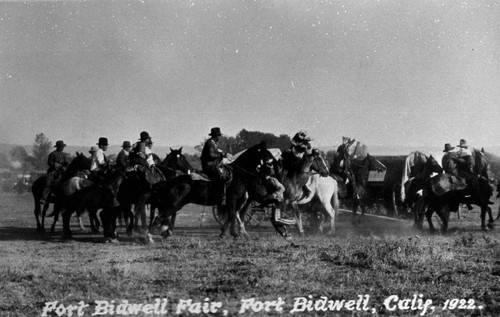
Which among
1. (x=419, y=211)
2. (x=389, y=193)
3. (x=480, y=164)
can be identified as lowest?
(x=419, y=211)

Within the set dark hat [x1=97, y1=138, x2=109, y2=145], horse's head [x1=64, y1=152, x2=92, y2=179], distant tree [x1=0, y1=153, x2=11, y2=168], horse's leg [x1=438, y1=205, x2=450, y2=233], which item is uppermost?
distant tree [x1=0, y1=153, x2=11, y2=168]

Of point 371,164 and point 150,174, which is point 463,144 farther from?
point 150,174

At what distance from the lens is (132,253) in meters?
10.8

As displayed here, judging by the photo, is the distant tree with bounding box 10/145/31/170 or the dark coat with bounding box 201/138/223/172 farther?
the distant tree with bounding box 10/145/31/170

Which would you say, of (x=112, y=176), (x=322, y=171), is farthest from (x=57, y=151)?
(x=322, y=171)

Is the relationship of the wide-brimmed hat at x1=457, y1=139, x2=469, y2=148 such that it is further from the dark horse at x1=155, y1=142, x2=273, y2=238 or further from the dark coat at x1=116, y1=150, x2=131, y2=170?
the dark coat at x1=116, y1=150, x2=131, y2=170

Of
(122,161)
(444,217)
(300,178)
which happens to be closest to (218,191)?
(300,178)

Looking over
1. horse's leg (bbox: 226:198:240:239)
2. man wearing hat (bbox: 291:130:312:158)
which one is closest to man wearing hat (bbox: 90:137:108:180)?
horse's leg (bbox: 226:198:240:239)

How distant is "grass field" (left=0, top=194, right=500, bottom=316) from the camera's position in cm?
625

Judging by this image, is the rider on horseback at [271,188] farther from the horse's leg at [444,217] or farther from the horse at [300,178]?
the horse's leg at [444,217]

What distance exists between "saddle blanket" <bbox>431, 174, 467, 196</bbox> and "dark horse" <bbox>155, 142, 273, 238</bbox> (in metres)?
4.95

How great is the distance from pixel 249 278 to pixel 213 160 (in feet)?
18.6

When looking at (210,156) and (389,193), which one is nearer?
(210,156)

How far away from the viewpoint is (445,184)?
14953mm
